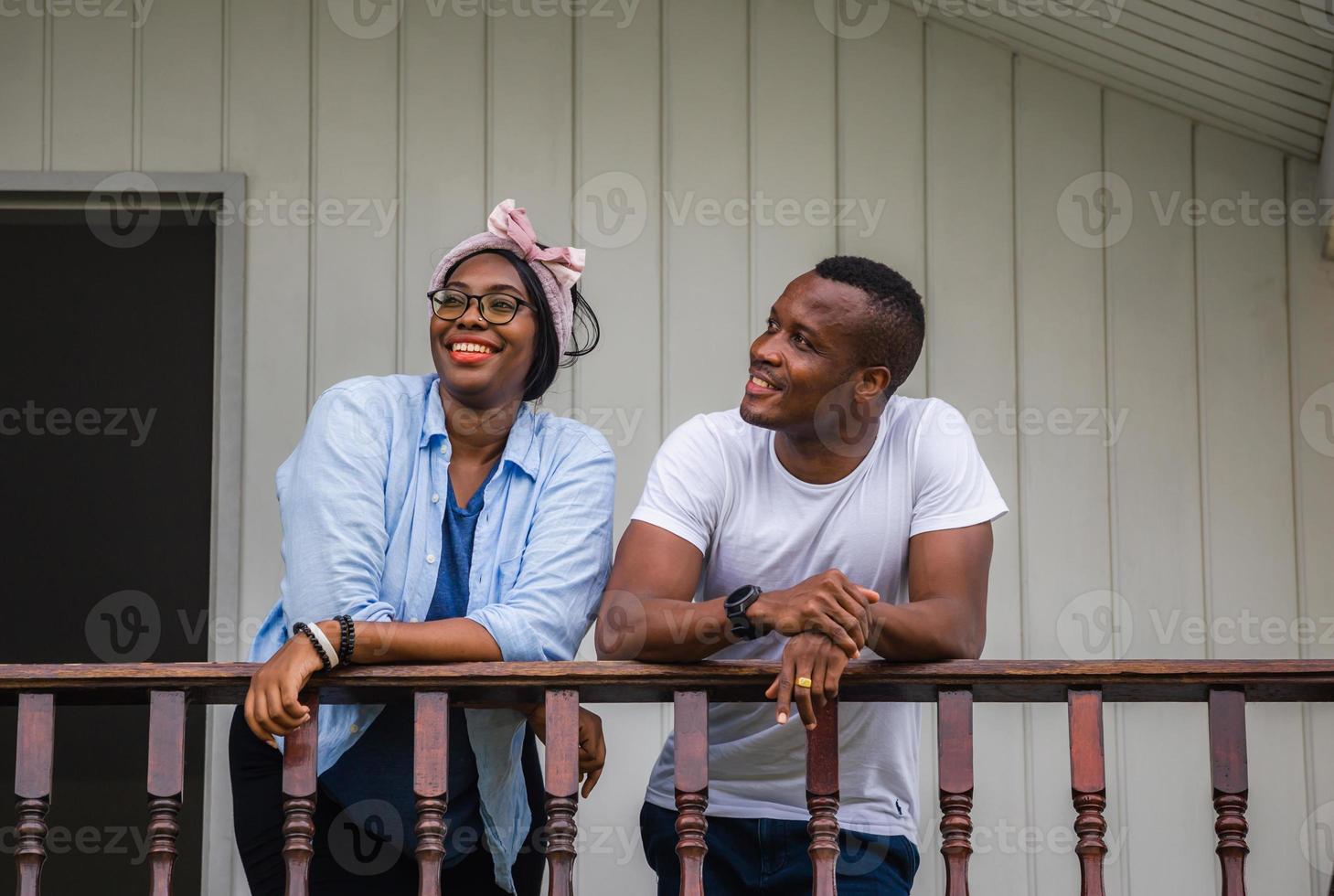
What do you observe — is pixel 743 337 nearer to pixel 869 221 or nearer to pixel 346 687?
pixel 869 221

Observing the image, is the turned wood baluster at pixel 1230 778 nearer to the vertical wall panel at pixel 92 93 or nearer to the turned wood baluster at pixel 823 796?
the turned wood baluster at pixel 823 796

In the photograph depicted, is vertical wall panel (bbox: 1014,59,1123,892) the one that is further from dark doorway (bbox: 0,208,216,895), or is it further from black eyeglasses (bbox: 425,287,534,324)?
dark doorway (bbox: 0,208,216,895)

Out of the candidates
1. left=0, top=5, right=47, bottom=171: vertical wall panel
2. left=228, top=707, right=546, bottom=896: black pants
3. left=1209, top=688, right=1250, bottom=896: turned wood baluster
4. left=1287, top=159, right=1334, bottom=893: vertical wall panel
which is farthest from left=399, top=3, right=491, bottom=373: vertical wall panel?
left=1209, top=688, right=1250, bottom=896: turned wood baluster

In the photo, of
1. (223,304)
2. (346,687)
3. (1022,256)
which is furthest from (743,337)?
(346,687)

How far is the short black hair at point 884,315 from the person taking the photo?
3.15 meters

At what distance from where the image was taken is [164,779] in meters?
2.75

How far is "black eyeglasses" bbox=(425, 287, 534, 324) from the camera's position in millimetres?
3104

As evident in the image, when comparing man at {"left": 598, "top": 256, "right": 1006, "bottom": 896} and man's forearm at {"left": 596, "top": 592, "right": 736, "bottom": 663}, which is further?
man at {"left": 598, "top": 256, "right": 1006, "bottom": 896}

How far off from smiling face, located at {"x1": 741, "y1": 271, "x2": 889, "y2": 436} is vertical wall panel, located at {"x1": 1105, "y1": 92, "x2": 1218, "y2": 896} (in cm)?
145

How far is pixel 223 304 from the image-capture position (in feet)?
14.5

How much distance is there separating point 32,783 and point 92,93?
2290mm

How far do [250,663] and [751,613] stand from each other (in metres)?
0.76

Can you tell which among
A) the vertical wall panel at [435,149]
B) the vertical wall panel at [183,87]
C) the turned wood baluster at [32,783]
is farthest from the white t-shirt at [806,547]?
the vertical wall panel at [183,87]

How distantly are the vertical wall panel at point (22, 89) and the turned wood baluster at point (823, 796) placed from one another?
269cm
